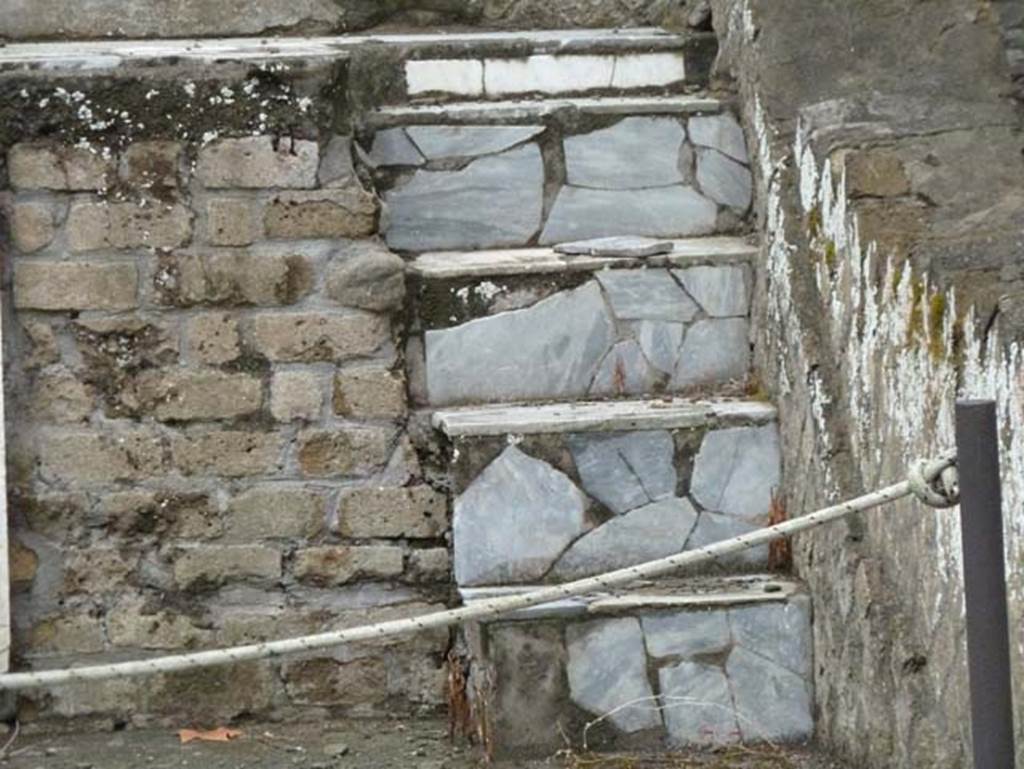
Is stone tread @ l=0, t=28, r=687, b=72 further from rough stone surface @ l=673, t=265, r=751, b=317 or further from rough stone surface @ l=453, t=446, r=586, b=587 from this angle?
→ rough stone surface @ l=453, t=446, r=586, b=587

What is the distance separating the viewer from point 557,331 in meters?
5.57

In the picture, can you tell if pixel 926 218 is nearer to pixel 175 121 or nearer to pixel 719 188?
pixel 719 188

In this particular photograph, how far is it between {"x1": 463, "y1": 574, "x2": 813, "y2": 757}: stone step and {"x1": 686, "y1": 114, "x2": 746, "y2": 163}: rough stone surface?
1416 mm

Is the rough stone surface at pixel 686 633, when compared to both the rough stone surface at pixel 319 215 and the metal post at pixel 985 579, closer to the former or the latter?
the rough stone surface at pixel 319 215

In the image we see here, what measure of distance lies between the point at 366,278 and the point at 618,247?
680 millimetres

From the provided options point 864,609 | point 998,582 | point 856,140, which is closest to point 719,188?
point 856,140

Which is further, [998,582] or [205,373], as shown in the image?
[205,373]

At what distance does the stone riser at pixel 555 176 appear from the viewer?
19.4 feet

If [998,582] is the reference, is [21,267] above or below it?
above

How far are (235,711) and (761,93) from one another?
2.05m

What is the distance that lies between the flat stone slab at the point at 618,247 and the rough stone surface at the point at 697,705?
116 cm

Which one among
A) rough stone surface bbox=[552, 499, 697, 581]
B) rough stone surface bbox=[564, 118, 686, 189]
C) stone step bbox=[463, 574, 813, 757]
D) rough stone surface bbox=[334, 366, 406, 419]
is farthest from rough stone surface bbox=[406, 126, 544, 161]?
stone step bbox=[463, 574, 813, 757]

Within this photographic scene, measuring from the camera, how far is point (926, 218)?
4.74 m

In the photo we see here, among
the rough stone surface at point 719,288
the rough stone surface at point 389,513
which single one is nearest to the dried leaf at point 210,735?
the rough stone surface at point 389,513
